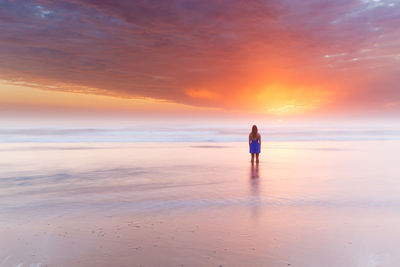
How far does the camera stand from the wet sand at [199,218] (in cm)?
394

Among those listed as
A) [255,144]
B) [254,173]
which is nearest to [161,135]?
[255,144]

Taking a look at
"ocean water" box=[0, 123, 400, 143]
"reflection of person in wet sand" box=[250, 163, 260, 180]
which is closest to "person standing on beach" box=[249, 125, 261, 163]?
"reflection of person in wet sand" box=[250, 163, 260, 180]

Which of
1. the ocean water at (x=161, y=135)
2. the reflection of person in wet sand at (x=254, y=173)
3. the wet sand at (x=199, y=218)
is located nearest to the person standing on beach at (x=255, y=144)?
the reflection of person in wet sand at (x=254, y=173)

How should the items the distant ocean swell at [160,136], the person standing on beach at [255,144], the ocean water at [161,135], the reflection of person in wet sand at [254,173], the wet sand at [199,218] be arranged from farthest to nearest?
the ocean water at [161,135]
the distant ocean swell at [160,136]
the person standing on beach at [255,144]
the reflection of person in wet sand at [254,173]
the wet sand at [199,218]

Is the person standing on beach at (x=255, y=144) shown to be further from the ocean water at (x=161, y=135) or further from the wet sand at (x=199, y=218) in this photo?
the ocean water at (x=161, y=135)

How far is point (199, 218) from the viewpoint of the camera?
5398 millimetres

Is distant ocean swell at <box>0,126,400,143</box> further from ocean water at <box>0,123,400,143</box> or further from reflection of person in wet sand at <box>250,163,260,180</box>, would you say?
reflection of person in wet sand at <box>250,163,260,180</box>

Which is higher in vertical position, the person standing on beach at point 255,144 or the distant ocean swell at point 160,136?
the distant ocean swell at point 160,136

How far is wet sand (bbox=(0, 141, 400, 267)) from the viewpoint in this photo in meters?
3.94

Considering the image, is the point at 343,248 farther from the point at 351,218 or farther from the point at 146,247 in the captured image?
the point at 146,247

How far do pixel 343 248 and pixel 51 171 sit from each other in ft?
29.8

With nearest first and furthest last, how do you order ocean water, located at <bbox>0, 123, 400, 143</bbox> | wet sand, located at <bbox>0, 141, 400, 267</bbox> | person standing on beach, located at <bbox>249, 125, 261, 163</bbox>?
wet sand, located at <bbox>0, 141, 400, 267</bbox>, person standing on beach, located at <bbox>249, 125, 261, 163</bbox>, ocean water, located at <bbox>0, 123, 400, 143</bbox>

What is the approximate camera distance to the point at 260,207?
241 inches

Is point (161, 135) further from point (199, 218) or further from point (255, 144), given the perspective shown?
point (199, 218)
